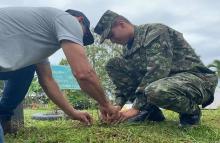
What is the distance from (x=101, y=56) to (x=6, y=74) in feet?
49.6

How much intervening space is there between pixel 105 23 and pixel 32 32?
46.6 inches

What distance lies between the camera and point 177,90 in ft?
11.6

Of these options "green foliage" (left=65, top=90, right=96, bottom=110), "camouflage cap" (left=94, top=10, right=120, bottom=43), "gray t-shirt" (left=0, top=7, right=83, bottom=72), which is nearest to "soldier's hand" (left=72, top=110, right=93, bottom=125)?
"gray t-shirt" (left=0, top=7, right=83, bottom=72)

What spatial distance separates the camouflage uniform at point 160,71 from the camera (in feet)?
11.6

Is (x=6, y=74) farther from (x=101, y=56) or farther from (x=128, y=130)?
(x=101, y=56)

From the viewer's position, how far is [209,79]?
3900mm

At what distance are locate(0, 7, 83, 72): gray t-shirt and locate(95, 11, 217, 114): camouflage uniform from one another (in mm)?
953

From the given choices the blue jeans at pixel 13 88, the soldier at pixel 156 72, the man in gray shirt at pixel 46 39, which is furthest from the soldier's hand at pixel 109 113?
the blue jeans at pixel 13 88

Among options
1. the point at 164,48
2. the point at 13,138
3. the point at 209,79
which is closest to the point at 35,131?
the point at 13,138

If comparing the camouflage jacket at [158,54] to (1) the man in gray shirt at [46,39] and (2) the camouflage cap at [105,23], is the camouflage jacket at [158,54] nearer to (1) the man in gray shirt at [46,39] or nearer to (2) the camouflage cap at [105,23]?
(2) the camouflage cap at [105,23]

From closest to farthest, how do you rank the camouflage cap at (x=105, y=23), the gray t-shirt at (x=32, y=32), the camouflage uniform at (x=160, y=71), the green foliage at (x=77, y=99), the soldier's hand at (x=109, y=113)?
the gray t-shirt at (x=32, y=32)
the soldier's hand at (x=109, y=113)
the camouflage uniform at (x=160, y=71)
the camouflage cap at (x=105, y=23)
the green foliage at (x=77, y=99)

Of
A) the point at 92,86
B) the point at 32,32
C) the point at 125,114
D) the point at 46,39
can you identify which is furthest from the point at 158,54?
the point at 32,32

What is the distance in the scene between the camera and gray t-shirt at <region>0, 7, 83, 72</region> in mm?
2807

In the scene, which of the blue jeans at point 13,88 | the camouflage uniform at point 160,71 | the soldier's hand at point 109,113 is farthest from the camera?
the camouflage uniform at point 160,71
